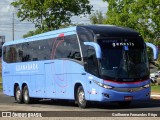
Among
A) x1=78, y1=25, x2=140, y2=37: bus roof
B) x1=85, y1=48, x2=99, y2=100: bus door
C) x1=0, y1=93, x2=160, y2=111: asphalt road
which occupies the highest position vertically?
x1=78, y1=25, x2=140, y2=37: bus roof

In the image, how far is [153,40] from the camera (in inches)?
1649

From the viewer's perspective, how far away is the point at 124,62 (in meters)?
20.3

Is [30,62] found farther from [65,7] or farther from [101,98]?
[65,7]

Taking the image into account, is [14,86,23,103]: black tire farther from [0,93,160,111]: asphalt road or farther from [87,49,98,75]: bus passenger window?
[87,49,98,75]: bus passenger window

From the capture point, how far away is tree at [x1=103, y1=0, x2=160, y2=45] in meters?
40.1

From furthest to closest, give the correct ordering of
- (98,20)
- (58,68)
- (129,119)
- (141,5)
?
(98,20) < (141,5) < (58,68) < (129,119)

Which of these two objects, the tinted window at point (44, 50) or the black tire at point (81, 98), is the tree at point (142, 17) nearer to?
the tinted window at point (44, 50)

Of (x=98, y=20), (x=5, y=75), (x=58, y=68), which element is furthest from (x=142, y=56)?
(x=98, y=20)

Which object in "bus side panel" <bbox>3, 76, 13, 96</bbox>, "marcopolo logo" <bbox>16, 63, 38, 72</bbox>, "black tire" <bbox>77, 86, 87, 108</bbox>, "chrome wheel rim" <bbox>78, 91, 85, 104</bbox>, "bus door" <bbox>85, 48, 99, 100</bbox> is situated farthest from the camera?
"bus side panel" <bbox>3, 76, 13, 96</bbox>

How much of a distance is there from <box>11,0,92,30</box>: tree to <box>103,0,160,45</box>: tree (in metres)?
3.12

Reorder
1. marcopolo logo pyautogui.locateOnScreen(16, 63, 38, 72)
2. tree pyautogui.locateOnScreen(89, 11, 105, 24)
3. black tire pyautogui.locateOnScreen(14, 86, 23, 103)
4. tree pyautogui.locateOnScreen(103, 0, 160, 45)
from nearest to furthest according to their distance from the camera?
marcopolo logo pyautogui.locateOnScreen(16, 63, 38, 72) < black tire pyautogui.locateOnScreen(14, 86, 23, 103) < tree pyautogui.locateOnScreen(103, 0, 160, 45) < tree pyautogui.locateOnScreen(89, 11, 105, 24)

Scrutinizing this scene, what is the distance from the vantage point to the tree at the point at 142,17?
132 ft

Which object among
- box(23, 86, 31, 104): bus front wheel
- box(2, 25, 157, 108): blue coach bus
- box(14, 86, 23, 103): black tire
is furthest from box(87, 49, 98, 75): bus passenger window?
box(14, 86, 23, 103): black tire

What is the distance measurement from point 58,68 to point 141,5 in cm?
1926
